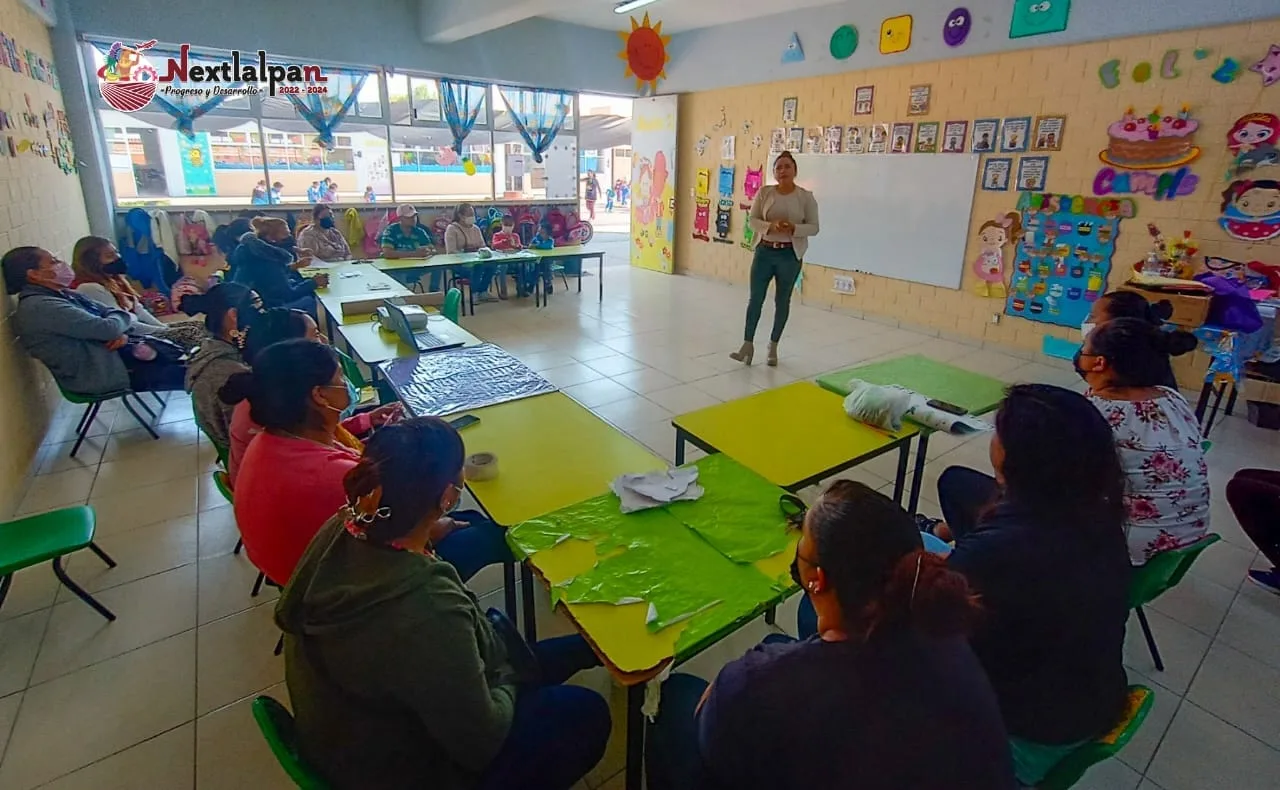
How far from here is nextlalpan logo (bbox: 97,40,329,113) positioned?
6125mm

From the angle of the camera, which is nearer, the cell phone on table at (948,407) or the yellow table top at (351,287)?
the cell phone on table at (948,407)

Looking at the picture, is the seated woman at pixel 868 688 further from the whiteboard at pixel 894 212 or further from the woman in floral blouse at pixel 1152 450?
the whiteboard at pixel 894 212

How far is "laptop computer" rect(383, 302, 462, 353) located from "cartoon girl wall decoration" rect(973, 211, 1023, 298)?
16.8 feet

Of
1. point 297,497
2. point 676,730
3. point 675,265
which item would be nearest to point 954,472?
point 676,730

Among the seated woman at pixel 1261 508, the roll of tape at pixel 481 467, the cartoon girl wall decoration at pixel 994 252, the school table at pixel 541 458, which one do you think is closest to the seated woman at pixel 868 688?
the school table at pixel 541 458

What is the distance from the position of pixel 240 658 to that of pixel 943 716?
228 cm

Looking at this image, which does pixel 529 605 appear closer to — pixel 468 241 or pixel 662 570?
pixel 662 570

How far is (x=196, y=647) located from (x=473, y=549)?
1141 millimetres

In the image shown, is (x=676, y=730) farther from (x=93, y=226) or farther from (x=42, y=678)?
(x=93, y=226)

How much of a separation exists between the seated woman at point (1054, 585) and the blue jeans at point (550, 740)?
838mm

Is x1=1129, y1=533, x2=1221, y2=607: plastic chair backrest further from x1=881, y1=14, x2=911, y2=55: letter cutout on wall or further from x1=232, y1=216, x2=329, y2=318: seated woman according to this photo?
x1=881, y1=14, x2=911, y2=55: letter cutout on wall

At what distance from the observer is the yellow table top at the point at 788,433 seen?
2154mm

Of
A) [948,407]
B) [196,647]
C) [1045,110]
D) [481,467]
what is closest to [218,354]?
[196,647]

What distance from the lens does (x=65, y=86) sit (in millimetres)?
5660
